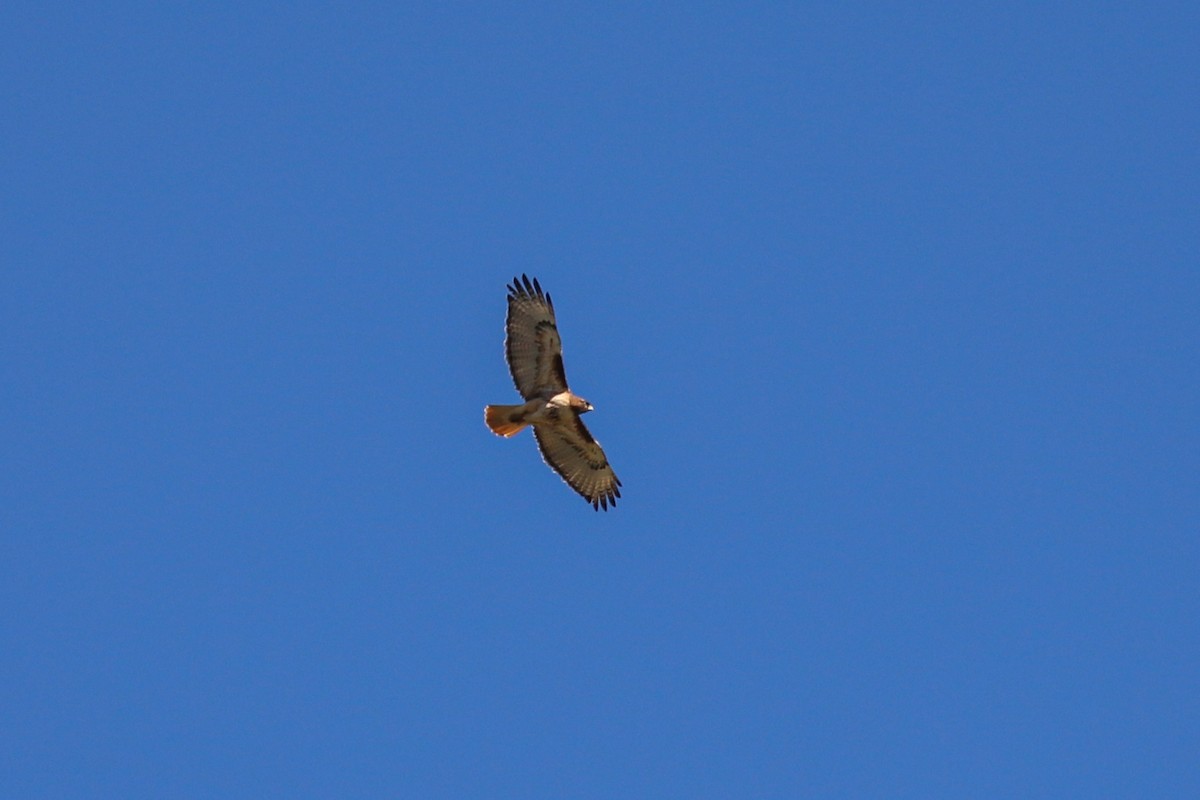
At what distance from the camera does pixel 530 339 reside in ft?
72.6

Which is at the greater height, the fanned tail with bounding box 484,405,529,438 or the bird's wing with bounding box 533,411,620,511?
the bird's wing with bounding box 533,411,620,511

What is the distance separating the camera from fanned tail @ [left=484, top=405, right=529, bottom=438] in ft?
71.4

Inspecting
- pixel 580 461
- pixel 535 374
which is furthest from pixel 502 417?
pixel 580 461

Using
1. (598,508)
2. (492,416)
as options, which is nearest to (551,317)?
(492,416)

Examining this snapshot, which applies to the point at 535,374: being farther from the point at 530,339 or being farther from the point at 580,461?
the point at 580,461

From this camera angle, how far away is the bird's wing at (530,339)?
22.0m

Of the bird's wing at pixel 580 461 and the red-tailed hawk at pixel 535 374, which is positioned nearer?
the red-tailed hawk at pixel 535 374

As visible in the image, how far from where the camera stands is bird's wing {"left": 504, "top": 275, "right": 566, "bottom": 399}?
72.3 feet

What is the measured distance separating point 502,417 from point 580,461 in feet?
6.12

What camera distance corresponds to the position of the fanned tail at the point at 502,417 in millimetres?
21750

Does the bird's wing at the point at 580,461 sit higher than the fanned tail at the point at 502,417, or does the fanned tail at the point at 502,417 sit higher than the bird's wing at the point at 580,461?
the bird's wing at the point at 580,461

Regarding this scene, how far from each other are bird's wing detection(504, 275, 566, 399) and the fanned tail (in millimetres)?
348

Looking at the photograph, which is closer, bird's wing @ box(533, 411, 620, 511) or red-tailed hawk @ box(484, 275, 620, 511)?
red-tailed hawk @ box(484, 275, 620, 511)

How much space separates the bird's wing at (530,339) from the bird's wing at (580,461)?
66 centimetres
